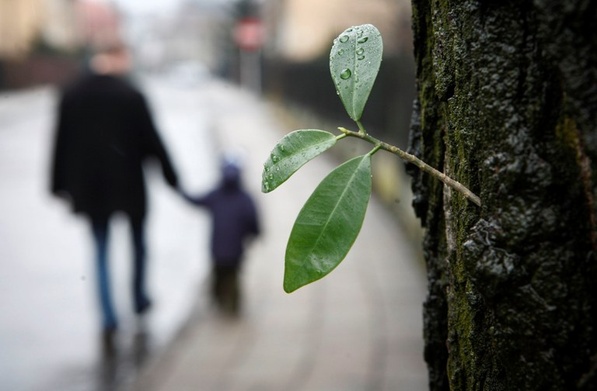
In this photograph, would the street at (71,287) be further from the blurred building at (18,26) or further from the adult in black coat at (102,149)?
the blurred building at (18,26)

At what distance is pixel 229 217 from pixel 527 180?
403 centimetres

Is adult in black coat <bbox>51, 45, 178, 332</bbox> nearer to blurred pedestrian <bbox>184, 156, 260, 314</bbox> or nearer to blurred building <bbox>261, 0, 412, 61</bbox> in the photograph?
blurred pedestrian <bbox>184, 156, 260, 314</bbox>

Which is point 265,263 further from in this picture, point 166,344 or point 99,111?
point 99,111

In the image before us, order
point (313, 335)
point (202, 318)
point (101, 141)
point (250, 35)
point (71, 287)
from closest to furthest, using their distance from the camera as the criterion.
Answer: point (101, 141)
point (313, 335)
point (202, 318)
point (71, 287)
point (250, 35)

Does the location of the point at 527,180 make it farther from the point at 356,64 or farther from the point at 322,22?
the point at 322,22

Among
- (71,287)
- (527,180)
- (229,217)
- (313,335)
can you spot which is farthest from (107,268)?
(527,180)

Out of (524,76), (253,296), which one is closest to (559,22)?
(524,76)

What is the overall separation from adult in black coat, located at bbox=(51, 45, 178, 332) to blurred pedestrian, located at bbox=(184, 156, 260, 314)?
Answer: 524 millimetres

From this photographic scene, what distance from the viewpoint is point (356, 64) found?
0.80m

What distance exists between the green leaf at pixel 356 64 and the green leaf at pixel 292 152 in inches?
1.7

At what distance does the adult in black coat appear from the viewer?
4094mm

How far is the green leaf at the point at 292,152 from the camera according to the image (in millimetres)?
753

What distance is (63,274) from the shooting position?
588cm

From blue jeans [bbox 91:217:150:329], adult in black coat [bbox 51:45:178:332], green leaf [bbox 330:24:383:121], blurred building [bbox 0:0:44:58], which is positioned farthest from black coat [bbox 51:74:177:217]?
blurred building [bbox 0:0:44:58]
